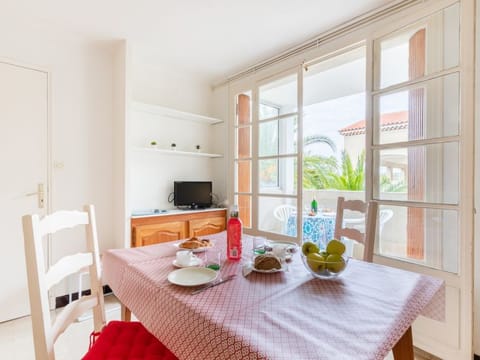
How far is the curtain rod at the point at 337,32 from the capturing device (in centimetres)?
192

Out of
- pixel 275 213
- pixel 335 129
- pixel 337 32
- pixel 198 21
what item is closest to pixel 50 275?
pixel 198 21

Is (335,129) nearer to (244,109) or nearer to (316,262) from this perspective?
(244,109)

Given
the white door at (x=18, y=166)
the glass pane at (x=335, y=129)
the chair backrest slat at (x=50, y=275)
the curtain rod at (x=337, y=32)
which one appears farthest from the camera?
the glass pane at (x=335, y=129)

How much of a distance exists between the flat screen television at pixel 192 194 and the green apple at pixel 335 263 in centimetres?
233

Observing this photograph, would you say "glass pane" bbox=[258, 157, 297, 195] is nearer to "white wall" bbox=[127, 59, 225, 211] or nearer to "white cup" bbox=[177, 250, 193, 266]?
"white wall" bbox=[127, 59, 225, 211]

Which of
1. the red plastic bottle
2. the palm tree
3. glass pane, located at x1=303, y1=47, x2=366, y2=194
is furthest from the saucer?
the palm tree

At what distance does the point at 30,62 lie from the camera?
7.41ft

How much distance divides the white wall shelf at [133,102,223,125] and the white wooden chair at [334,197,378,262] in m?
2.14

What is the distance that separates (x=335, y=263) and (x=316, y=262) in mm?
71

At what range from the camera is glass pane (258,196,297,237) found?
9.16 feet

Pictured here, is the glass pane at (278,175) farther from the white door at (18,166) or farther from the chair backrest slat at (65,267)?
the white door at (18,166)

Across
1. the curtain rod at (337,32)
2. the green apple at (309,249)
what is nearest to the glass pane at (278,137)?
the curtain rod at (337,32)

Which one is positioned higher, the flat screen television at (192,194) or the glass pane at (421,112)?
the glass pane at (421,112)

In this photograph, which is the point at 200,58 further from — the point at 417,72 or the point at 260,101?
the point at 417,72
